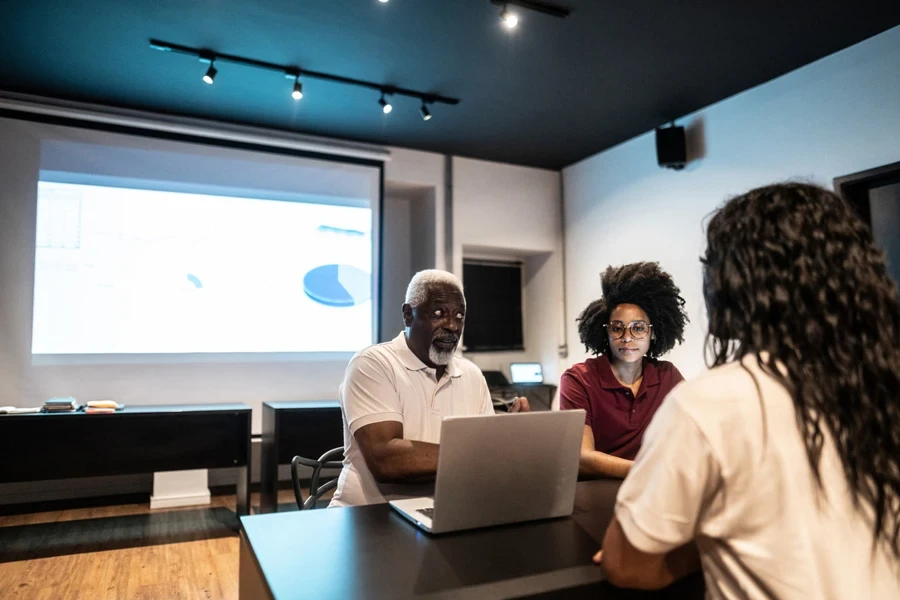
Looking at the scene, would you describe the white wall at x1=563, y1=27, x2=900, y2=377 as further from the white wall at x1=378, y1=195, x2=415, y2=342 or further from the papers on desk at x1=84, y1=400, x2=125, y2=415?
the papers on desk at x1=84, y1=400, x2=125, y2=415

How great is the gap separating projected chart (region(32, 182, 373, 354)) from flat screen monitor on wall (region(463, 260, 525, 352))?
40.6 inches

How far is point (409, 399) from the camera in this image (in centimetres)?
180

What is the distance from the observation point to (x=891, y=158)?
300 cm

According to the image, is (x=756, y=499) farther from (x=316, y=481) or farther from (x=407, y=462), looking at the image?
(x=316, y=481)

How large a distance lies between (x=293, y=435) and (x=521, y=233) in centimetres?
259

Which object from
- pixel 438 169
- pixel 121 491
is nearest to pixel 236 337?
pixel 121 491

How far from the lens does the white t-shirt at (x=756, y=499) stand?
0.70m

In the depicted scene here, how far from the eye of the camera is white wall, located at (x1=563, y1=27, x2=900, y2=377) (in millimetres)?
3102

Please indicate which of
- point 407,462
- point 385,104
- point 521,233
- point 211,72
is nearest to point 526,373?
point 521,233

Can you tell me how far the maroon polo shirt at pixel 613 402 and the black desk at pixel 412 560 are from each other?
757mm

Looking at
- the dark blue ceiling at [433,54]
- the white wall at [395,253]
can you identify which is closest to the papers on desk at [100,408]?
the dark blue ceiling at [433,54]

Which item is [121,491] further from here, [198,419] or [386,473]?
[386,473]

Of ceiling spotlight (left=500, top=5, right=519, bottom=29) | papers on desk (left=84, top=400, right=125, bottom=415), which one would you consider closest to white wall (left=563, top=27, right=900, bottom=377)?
ceiling spotlight (left=500, top=5, right=519, bottom=29)

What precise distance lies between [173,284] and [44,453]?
1275 millimetres
